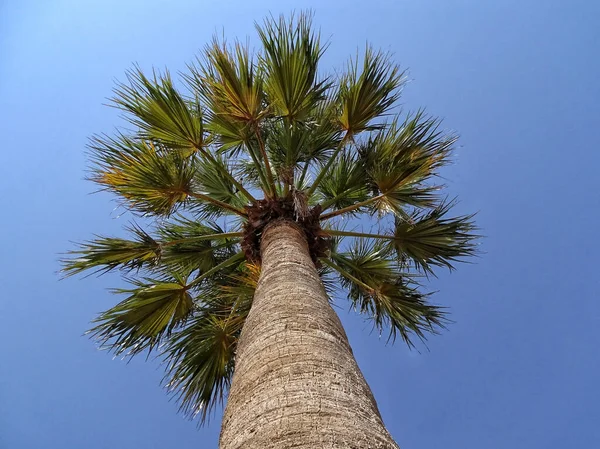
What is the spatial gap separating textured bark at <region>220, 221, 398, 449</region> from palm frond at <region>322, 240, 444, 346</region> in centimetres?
308

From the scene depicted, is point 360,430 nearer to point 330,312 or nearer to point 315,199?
point 330,312

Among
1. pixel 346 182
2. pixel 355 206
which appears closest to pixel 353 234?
pixel 355 206

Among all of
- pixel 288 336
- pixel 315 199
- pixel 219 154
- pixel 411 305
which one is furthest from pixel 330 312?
pixel 315 199

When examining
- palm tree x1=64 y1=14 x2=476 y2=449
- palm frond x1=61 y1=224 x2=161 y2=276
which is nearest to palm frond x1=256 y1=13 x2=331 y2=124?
palm tree x1=64 y1=14 x2=476 y2=449

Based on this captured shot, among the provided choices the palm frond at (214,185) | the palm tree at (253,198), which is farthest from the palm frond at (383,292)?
the palm frond at (214,185)

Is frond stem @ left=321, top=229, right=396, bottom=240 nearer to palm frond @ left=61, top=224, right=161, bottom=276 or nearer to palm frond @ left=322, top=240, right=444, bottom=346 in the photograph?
palm frond @ left=322, top=240, right=444, bottom=346

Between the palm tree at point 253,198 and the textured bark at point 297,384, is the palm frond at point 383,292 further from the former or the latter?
the textured bark at point 297,384

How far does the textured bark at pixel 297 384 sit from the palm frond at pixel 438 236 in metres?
3.06

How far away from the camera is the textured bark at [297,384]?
5.66ft

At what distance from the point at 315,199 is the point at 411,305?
2.27m

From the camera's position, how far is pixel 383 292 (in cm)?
630

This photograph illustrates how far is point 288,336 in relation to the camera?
2.54 meters

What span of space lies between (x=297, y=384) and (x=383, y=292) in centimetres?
439

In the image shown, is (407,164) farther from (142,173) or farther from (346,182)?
(142,173)
